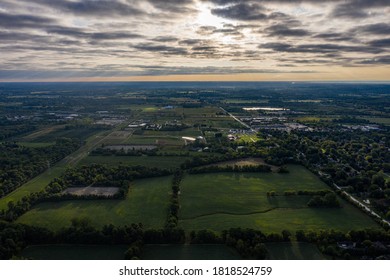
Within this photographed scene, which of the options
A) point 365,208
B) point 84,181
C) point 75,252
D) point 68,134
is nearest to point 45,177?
point 84,181

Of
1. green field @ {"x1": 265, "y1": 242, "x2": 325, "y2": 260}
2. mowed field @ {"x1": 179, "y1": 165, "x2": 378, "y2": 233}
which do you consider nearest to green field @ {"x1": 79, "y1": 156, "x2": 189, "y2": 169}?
mowed field @ {"x1": 179, "y1": 165, "x2": 378, "y2": 233}

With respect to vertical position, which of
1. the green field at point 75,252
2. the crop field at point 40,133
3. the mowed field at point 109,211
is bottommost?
the green field at point 75,252

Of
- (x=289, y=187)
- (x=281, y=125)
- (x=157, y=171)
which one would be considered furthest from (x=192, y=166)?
(x=281, y=125)

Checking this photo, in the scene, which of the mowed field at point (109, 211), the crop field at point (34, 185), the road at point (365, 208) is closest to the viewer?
the mowed field at point (109, 211)

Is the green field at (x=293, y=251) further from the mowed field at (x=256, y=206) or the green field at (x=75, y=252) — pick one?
the green field at (x=75, y=252)

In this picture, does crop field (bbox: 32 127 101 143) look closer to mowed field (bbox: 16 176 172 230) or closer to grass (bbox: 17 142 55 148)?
grass (bbox: 17 142 55 148)

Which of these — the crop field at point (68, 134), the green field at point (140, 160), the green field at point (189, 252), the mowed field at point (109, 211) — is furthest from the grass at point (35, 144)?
the green field at point (189, 252)
